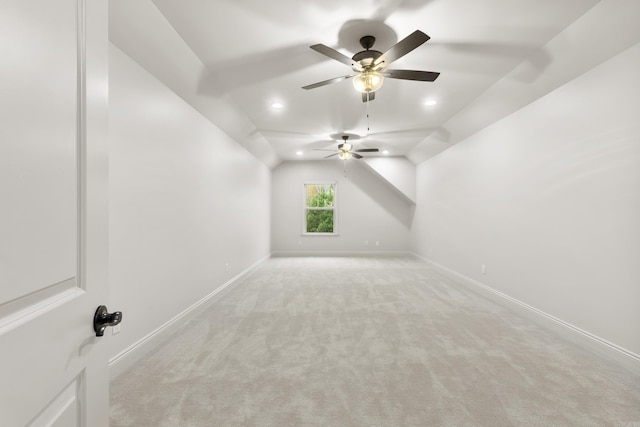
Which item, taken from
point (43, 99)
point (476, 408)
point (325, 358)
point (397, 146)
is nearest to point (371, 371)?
point (325, 358)

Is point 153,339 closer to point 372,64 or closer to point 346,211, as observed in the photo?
point 372,64

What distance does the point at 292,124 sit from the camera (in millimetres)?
5180

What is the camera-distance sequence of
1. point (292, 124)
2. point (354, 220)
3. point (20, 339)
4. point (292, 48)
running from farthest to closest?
point (354, 220) < point (292, 124) < point (292, 48) < point (20, 339)

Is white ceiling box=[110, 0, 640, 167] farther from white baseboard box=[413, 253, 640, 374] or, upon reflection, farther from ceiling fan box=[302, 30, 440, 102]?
white baseboard box=[413, 253, 640, 374]

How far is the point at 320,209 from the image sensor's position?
860 cm

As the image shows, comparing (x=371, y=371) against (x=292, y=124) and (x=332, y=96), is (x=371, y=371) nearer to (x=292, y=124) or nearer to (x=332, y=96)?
(x=332, y=96)

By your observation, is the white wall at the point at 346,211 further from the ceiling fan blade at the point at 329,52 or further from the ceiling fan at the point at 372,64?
the ceiling fan blade at the point at 329,52

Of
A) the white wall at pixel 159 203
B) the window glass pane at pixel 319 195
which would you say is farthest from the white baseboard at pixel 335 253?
the white wall at pixel 159 203

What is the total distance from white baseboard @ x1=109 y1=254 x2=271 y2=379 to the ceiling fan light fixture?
2.91m

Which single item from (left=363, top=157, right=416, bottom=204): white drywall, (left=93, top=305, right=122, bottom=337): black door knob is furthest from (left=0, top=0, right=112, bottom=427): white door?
(left=363, top=157, right=416, bottom=204): white drywall

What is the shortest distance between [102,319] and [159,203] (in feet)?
7.22

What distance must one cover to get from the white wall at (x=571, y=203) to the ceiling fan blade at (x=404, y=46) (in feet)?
5.68

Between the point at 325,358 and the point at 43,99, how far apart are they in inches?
93.7

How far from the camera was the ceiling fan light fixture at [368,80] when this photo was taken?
279 centimetres
